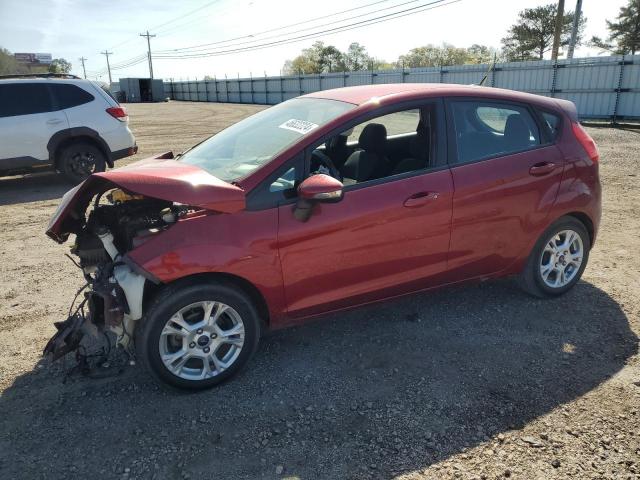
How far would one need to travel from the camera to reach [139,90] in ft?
198

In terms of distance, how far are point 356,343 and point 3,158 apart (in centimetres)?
756

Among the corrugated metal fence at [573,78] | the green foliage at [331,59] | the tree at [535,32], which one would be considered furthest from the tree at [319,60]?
the corrugated metal fence at [573,78]

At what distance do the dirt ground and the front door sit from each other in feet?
1.60

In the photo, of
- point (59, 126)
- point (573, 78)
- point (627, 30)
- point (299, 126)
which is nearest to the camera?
point (299, 126)

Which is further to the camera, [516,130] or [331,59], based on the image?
[331,59]

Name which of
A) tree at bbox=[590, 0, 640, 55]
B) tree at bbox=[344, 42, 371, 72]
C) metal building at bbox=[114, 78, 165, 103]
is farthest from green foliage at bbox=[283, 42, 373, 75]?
tree at bbox=[590, 0, 640, 55]

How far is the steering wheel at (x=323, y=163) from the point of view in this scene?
10.5 feet

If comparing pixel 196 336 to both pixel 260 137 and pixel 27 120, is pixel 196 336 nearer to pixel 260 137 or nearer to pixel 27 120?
pixel 260 137

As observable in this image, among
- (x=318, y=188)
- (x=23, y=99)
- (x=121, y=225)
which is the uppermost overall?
(x=23, y=99)

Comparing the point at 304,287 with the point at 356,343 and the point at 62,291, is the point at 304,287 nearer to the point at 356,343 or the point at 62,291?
the point at 356,343

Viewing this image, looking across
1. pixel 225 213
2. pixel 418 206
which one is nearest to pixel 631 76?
pixel 418 206

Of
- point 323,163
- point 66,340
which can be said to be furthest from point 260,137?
point 66,340

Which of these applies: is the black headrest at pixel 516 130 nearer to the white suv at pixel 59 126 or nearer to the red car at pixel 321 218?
the red car at pixel 321 218

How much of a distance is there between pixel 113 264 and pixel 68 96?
23.7 feet
